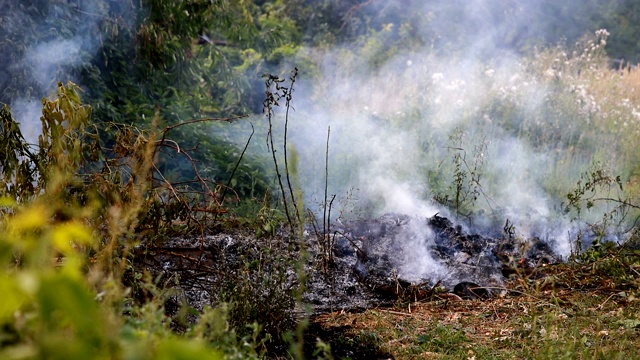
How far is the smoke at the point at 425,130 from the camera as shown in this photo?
6.39 m

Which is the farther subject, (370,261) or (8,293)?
(370,261)

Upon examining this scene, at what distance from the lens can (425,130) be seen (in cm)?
787

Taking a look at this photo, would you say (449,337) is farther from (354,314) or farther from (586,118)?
(586,118)

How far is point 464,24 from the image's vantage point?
12617mm

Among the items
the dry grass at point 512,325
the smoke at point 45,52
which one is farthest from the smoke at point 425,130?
the smoke at point 45,52

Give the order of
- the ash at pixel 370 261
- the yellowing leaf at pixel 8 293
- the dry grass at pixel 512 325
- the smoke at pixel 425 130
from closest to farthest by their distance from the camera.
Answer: the yellowing leaf at pixel 8 293
the dry grass at pixel 512 325
the ash at pixel 370 261
the smoke at pixel 425 130

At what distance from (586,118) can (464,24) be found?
4.90 meters

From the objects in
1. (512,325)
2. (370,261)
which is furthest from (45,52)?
(512,325)

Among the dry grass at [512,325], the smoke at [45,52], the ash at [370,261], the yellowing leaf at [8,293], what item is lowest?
the yellowing leaf at [8,293]

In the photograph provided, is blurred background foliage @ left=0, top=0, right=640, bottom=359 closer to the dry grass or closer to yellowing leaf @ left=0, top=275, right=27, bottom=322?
yellowing leaf @ left=0, top=275, right=27, bottom=322

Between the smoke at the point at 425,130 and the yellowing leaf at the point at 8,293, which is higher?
the smoke at the point at 425,130

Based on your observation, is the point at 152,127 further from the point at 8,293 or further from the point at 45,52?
the point at 45,52

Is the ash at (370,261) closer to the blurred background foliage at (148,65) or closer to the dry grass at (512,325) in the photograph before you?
the dry grass at (512,325)

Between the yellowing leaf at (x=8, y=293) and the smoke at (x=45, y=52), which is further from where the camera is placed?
the smoke at (x=45, y=52)
